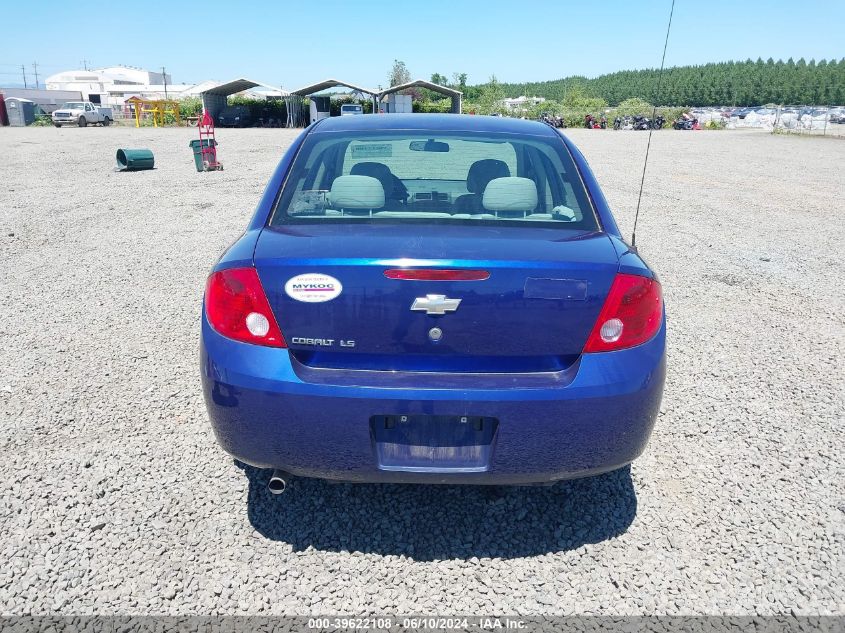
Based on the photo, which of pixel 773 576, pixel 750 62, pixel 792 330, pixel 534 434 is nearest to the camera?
pixel 534 434

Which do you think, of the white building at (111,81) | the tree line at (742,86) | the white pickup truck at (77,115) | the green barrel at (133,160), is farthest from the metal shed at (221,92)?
the tree line at (742,86)

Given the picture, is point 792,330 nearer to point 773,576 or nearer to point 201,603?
point 773,576

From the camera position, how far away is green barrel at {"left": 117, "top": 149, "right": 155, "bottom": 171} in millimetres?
16734

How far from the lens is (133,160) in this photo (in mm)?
16781

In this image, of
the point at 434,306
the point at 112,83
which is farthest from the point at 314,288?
the point at 112,83

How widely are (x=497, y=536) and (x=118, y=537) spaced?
1.60m

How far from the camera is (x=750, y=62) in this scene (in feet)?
571

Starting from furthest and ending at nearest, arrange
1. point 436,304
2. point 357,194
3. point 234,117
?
point 234,117 → point 357,194 → point 436,304

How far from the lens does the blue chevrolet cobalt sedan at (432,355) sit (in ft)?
7.10

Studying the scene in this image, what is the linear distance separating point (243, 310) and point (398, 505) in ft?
4.00

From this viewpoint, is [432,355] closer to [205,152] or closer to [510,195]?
[510,195]

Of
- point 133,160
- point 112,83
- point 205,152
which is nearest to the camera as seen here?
point 205,152

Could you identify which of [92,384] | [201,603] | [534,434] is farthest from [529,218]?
[92,384]

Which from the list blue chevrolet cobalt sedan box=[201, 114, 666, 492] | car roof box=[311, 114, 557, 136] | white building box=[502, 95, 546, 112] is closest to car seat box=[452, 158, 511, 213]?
car roof box=[311, 114, 557, 136]
